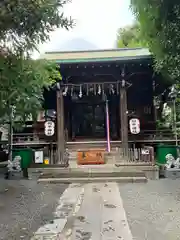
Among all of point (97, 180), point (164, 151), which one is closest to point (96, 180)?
point (97, 180)

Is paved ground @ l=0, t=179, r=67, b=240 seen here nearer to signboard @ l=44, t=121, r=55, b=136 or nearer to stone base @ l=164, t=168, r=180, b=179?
signboard @ l=44, t=121, r=55, b=136

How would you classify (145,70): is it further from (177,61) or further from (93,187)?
(93,187)

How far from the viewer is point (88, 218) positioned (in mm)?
5883

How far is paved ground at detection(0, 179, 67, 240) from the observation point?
536 centimetres

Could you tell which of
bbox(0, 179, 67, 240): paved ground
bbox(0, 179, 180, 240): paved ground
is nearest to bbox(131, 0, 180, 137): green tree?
bbox(0, 179, 180, 240): paved ground

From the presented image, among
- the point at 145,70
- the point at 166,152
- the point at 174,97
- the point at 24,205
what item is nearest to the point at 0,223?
the point at 24,205

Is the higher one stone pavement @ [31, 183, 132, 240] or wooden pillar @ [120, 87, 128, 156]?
wooden pillar @ [120, 87, 128, 156]

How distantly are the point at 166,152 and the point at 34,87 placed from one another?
6.49m

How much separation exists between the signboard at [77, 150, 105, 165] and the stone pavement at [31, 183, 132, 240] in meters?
3.61

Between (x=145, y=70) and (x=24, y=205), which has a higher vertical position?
(x=145, y=70)

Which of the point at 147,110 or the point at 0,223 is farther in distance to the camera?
the point at 147,110

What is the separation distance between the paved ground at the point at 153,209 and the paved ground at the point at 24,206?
1.59 m

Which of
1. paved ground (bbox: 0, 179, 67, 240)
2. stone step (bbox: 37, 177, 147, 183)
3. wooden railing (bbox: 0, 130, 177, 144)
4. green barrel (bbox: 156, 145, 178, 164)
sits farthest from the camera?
wooden railing (bbox: 0, 130, 177, 144)

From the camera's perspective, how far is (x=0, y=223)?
576 centimetres
